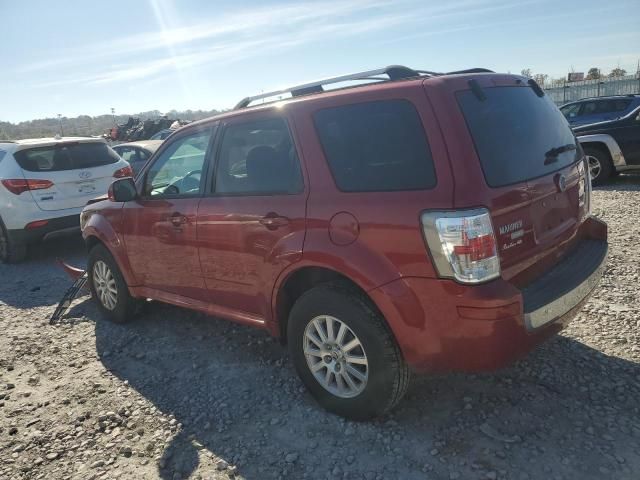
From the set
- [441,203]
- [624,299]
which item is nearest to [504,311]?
[441,203]

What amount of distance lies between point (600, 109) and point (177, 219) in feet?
34.6

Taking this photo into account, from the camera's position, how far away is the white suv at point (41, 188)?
7102 mm

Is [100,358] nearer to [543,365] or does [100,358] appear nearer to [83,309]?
[83,309]

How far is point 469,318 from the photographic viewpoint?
7.90 feet

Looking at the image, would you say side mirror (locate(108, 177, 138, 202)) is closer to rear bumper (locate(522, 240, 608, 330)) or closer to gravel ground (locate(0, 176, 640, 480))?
gravel ground (locate(0, 176, 640, 480))

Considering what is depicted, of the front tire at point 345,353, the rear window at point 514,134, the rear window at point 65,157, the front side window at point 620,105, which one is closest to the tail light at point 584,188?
the rear window at point 514,134

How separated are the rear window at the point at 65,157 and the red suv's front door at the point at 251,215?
4827 mm

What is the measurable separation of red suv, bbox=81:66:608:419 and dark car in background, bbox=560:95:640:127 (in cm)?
823

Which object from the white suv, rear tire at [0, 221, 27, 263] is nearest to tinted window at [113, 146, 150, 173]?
the white suv

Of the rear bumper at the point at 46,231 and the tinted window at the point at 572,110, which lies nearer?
the rear bumper at the point at 46,231

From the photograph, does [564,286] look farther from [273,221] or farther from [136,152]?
[136,152]

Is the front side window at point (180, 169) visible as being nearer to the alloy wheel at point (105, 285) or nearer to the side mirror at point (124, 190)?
the side mirror at point (124, 190)

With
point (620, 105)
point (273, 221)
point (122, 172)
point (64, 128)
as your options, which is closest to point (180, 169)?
point (273, 221)

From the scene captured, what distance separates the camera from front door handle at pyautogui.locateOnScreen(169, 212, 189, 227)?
12.4ft
